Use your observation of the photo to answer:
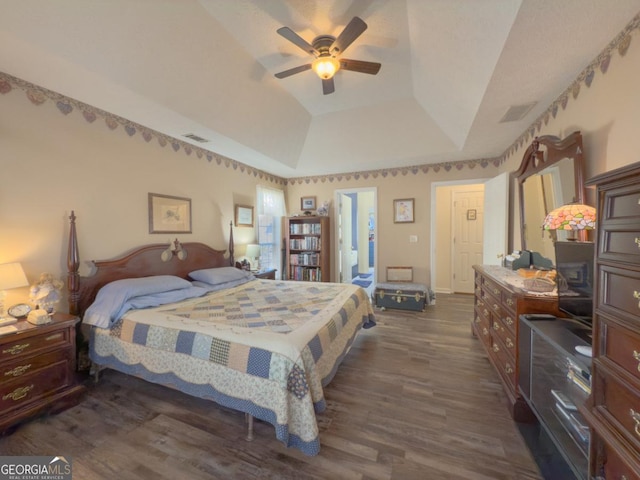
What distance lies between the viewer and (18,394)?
1.74 m

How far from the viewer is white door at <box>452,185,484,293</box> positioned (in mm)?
5309

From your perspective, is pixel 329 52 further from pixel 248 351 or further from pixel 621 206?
pixel 248 351

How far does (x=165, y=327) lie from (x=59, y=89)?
85.2 inches

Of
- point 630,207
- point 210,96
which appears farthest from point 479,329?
point 210,96

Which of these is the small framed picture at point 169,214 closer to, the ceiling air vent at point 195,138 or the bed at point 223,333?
the bed at point 223,333

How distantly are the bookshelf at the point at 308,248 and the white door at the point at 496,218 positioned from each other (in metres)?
2.67

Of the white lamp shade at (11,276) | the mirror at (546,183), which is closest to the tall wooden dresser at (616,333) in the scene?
the mirror at (546,183)

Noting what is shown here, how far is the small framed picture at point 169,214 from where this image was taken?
3035 millimetres

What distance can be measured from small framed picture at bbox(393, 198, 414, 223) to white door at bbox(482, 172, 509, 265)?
118cm

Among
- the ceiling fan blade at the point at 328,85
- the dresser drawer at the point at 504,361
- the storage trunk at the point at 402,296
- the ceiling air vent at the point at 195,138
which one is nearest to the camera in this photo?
the dresser drawer at the point at 504,361

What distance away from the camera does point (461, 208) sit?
542 cm

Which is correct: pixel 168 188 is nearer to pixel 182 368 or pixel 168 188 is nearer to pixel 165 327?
pixel 165 327

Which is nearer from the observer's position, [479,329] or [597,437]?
[597,437]

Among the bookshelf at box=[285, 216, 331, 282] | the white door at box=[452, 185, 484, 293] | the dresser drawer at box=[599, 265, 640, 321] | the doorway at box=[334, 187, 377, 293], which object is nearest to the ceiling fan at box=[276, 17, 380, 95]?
the dresser drawer at box=[599, 265, 640, 321]
